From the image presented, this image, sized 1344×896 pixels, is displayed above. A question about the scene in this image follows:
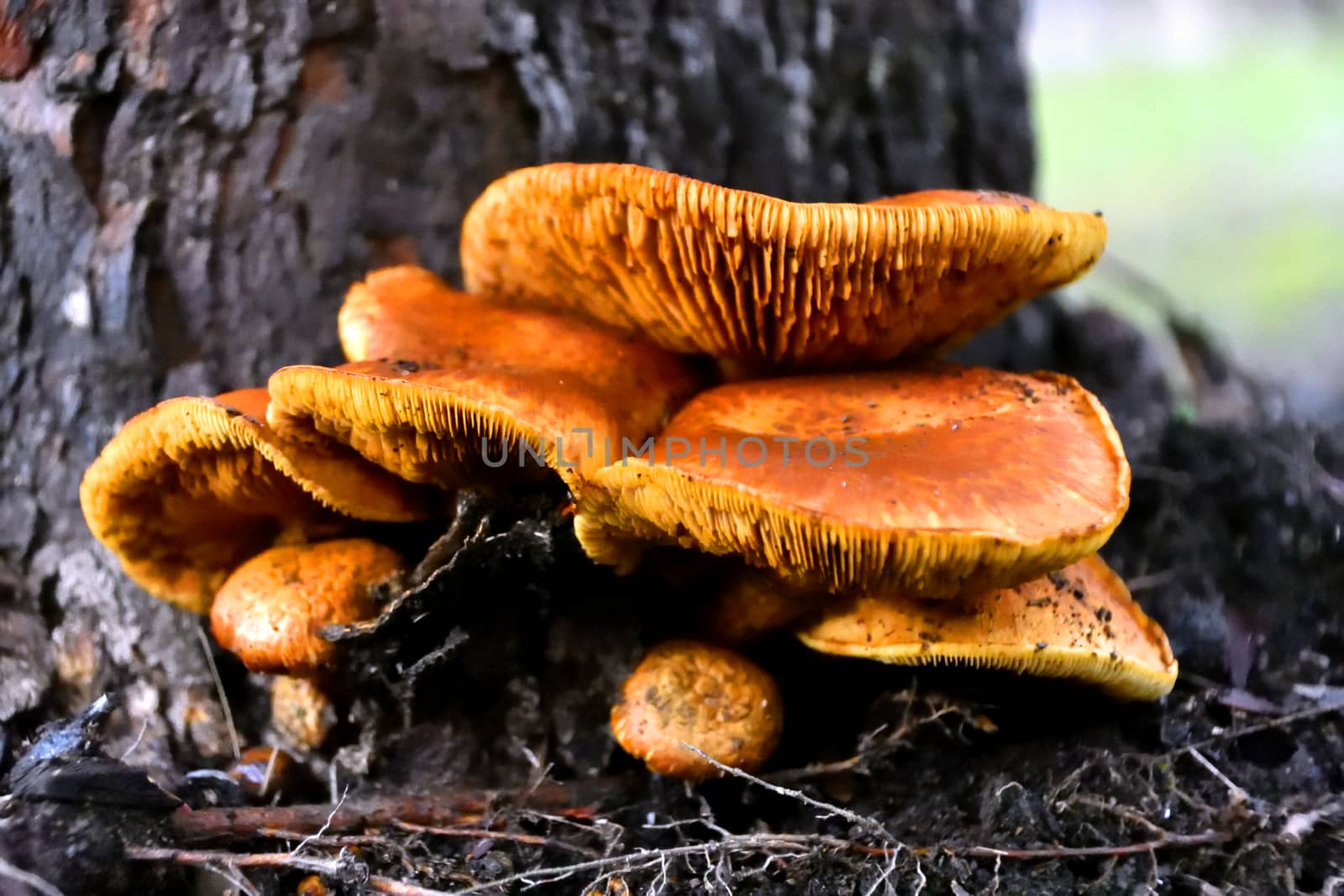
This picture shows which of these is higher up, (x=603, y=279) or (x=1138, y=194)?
(x=603, y=279)

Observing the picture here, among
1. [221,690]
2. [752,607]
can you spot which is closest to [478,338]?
[752,607]

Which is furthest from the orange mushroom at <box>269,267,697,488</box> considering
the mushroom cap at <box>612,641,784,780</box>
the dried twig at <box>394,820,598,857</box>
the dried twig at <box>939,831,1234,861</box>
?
the dried twig at <box>939,831,1234,861</box>

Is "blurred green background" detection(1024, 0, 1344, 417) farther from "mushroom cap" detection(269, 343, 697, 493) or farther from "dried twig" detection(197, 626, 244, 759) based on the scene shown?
"dried twig" detection(197, 626, 244, 759)

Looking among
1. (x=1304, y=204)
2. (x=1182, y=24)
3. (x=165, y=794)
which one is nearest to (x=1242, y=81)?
(x=1182, y=24)

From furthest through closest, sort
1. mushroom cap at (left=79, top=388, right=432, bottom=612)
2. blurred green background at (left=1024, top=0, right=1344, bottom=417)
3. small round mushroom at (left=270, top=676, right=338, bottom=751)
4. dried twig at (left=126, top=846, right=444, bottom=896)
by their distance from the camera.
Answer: blurred green background at (left=1024, top=0, right=1344, bottom=417) < small round mushroom at (left=270, top=676, right=338, bottom=751) < mushroom cap at (left=79, top=388, right=432, bottom=612) < dried twig at (left=126, top=846, right=444, bottom=896)

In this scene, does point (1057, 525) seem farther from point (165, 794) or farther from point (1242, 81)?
point (1242, 81)

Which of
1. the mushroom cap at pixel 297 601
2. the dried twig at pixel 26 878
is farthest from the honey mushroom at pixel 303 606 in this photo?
the dried twig at pixel 26 878
